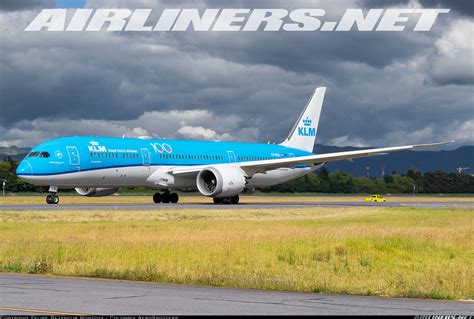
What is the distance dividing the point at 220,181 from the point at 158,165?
16.5 feet

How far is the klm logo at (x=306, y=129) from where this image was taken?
78.8 meters

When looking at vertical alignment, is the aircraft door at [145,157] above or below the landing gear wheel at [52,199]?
above

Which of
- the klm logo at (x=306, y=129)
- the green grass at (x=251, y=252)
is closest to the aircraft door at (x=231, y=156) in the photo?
the klm logo at (x=306, y=129)

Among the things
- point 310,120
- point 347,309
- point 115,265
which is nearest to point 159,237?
point 115,265

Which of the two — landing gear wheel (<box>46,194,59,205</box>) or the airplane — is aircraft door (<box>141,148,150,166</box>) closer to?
the airplane

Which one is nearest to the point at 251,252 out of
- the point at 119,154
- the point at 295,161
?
the point at 119,154

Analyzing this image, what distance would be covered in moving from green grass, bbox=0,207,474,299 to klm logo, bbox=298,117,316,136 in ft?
112

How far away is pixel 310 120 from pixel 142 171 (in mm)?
25015

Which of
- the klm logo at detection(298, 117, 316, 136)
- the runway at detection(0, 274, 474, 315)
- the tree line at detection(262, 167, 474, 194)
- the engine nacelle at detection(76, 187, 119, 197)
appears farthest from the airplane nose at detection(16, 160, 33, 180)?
the tree line at detection(262, 167, 474, 194)

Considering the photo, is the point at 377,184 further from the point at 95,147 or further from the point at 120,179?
the point at 95,147

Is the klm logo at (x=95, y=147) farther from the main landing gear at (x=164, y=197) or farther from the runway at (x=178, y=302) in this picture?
the runway at (x=178, y=302)

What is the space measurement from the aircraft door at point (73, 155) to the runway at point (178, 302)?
1463 inches

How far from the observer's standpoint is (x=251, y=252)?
27.7 meters

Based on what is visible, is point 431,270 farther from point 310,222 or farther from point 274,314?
point 310,222
